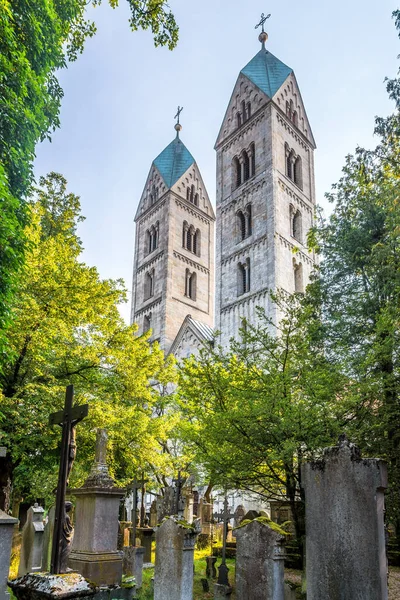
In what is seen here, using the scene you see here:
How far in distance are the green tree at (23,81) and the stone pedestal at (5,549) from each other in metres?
2.60

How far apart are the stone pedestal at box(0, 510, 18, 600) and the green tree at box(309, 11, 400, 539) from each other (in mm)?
6234

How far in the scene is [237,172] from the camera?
1284 inches

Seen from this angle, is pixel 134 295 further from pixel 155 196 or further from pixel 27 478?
pixel 27 478

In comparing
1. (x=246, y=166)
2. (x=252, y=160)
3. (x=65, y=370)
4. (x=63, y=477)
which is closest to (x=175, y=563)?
(x=63, y=477)

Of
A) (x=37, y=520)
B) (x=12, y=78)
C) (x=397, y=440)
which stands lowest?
(x=37, y=520)

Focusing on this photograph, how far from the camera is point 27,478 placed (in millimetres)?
11188

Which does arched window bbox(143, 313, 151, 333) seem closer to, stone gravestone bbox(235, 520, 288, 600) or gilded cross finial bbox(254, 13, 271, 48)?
gilded cross finial bbox(254, 13, 271, 48)

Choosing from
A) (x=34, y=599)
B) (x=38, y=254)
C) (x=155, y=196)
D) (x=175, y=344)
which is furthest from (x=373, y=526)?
(x=155, y=196)

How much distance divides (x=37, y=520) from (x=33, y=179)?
22.5 ft

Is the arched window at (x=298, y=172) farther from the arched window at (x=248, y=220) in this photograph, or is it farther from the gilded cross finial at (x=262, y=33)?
the gilded cross finial at (x=262, y=33)

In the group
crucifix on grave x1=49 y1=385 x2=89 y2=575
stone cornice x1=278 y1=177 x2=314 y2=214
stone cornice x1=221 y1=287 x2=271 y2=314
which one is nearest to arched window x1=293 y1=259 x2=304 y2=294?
stone cornice x1=221 y1=287 x2=271 y2=314

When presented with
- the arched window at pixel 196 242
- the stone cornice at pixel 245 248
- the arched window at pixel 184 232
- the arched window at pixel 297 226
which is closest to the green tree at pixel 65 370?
the stone cornice at pixel 245 248

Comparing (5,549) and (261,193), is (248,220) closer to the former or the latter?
(261,193)

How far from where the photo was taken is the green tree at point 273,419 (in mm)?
8555
